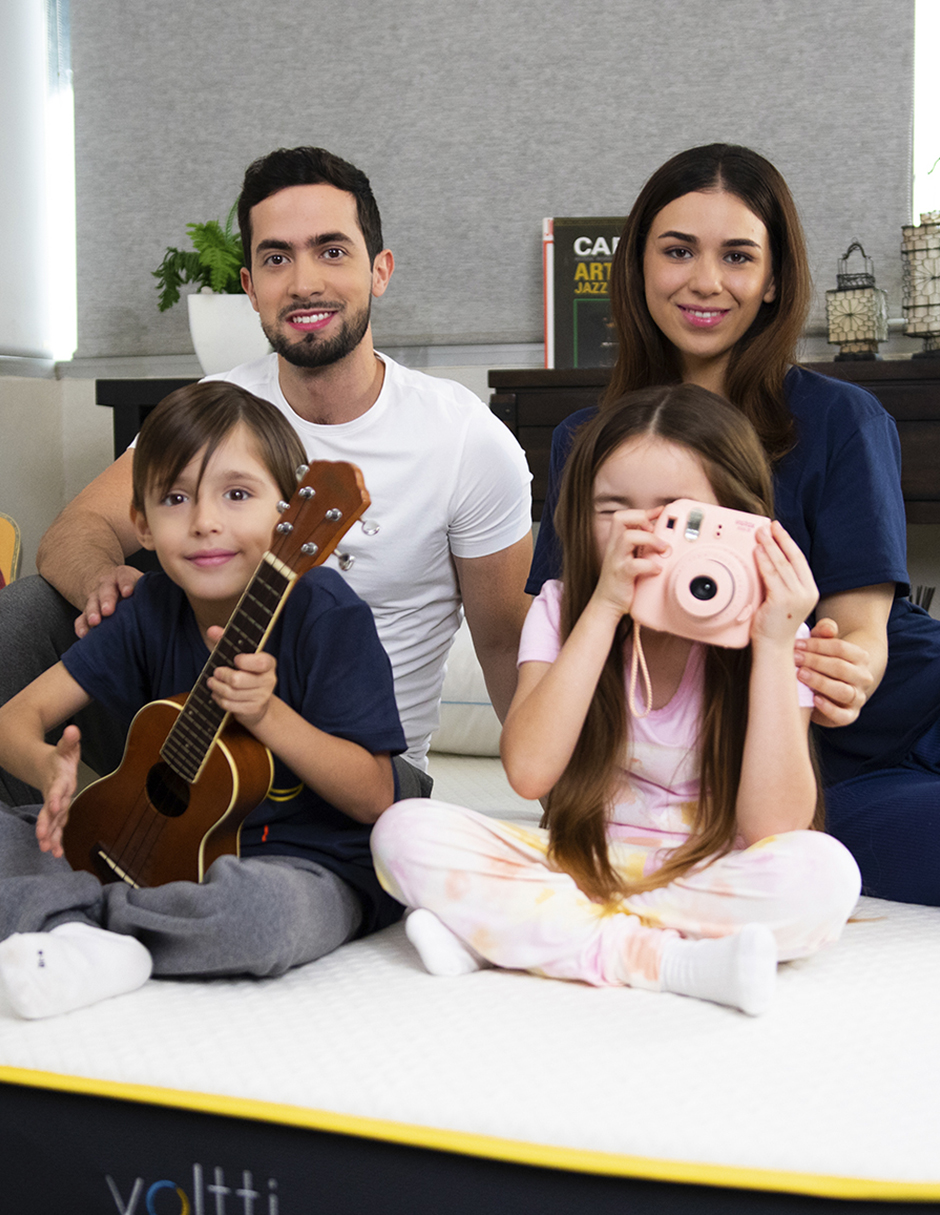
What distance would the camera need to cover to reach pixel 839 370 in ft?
5.88

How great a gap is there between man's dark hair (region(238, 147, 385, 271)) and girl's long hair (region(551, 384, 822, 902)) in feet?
1.73

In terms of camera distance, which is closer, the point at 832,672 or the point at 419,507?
the point at 832,672

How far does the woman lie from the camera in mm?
1096

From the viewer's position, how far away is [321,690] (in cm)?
98

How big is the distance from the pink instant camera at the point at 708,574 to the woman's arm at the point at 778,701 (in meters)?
0.01

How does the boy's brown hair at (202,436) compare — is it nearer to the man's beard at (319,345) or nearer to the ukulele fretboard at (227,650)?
the ukulele fretboard at (227,650)

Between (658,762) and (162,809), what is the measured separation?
1.40 ft

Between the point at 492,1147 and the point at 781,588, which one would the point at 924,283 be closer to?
the point at 781,588

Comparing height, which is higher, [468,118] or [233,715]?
[468,118]

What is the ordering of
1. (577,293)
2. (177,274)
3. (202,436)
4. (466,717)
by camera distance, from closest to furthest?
(202,436) → (466,717) → (577,293) → (177,274)

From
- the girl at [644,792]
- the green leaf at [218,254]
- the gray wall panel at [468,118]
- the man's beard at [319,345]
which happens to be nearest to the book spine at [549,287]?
the gray wall panel at [468,118]

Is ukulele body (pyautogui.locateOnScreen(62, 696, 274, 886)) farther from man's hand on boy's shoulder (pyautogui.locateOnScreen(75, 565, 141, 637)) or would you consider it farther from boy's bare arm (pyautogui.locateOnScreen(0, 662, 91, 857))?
man's hand on boy's shoulder (pyautogui.locateOnScreen(75, 565, 141, 637))

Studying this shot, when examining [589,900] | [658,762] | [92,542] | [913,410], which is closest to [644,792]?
[658,762]

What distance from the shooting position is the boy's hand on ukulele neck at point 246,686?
875 mm
